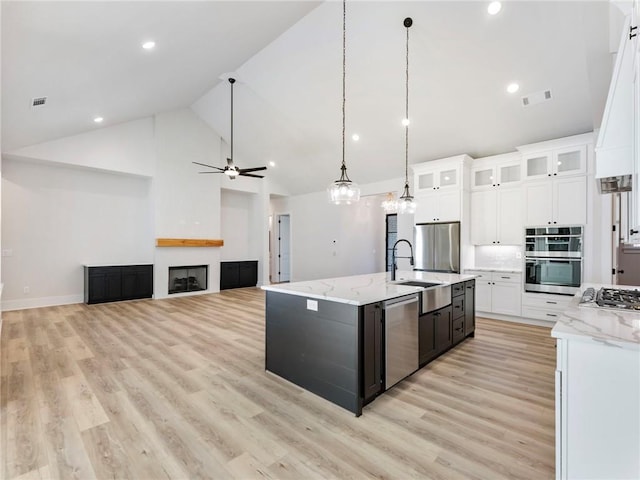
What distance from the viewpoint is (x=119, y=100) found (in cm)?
515

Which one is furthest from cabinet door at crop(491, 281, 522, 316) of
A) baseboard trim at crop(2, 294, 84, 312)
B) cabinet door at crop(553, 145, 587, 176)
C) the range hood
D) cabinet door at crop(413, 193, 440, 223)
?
baseboard trim at crop(2, 294, 84, 312)

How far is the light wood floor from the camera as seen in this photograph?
71.0 inches

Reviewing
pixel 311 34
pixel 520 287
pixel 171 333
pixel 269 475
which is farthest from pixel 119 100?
pixel 520 287

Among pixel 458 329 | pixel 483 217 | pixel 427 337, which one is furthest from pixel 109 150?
pixel 483 217

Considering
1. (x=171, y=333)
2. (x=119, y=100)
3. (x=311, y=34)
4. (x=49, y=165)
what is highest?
(x=311, y=34)

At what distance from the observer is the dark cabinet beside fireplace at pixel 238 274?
8.52 metres

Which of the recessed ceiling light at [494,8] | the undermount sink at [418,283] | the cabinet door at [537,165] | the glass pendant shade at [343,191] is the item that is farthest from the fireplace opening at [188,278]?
the recessed ceiling light at [494,8]

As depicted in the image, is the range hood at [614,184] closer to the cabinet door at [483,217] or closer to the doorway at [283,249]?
the cabinet door at [483,217]

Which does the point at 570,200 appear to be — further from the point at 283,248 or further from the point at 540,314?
the point at 283,248

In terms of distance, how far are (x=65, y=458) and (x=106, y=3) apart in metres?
3.41

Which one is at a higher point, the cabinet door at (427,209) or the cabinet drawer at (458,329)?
the cabinet door at (427,209)

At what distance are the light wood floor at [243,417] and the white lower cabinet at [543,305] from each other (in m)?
0.97

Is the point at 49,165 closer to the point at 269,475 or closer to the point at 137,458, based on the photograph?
the point at 137,458

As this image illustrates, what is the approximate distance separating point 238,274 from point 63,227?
405 centimetres
